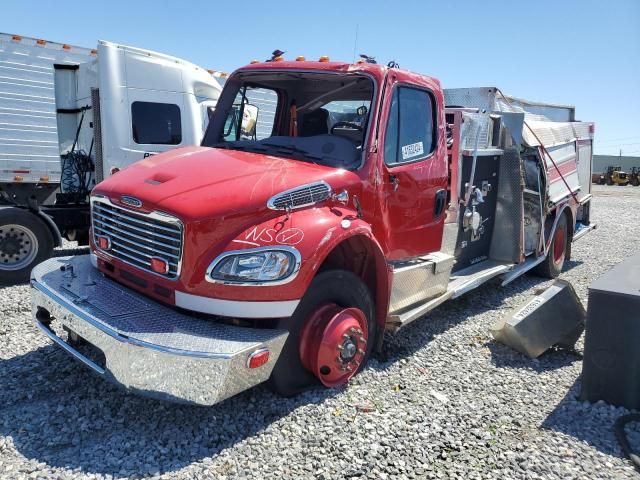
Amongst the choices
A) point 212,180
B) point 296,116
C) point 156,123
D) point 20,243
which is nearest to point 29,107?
point 156,123

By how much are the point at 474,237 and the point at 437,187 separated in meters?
Result: 1.54

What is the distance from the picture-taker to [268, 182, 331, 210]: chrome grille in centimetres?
339

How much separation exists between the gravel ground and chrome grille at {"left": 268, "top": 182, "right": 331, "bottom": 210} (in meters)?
1.37

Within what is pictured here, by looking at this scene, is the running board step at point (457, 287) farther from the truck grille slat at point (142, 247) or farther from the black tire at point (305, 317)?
the truck grille slat at point (142, 247)

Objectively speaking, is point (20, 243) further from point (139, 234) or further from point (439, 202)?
point (439, 202)

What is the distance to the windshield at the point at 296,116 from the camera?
4.19 m

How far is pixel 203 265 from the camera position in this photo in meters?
3.15

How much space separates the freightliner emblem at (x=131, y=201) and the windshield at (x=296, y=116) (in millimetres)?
1217

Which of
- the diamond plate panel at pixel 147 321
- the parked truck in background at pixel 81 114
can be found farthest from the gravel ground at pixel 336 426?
the parked truck in background at pixel 81 114

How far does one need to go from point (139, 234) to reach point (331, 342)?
57.6 inches

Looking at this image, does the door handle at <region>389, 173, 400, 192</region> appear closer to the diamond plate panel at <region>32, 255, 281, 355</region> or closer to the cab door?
the cab door

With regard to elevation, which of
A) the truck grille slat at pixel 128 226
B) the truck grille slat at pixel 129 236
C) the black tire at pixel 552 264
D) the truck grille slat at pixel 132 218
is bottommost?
the black tire at pixel 552 264

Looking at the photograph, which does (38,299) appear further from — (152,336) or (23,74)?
(23,74)

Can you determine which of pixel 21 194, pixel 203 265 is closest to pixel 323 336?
pixel 203 265
